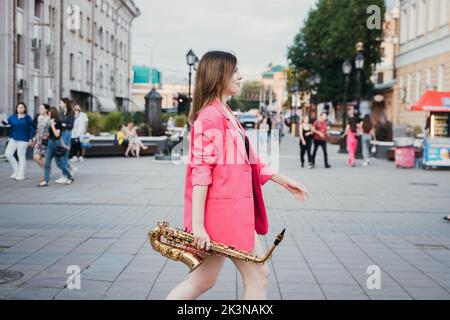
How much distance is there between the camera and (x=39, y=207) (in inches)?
420

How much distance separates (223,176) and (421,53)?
3916 centimetres

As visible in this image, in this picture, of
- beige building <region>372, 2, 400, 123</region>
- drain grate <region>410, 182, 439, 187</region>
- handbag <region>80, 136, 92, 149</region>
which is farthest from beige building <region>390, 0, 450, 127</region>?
drain grate <region>410, 182, 439, 187</region>

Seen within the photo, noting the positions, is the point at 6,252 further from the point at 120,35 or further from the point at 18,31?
the point at 120,35

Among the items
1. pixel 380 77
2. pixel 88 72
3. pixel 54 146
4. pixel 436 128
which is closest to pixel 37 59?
pixel 88 72

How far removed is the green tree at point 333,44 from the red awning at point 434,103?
27553mm

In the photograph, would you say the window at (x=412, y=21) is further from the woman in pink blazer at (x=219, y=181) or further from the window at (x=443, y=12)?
the woman in pink blazer at (x=219, y=181)

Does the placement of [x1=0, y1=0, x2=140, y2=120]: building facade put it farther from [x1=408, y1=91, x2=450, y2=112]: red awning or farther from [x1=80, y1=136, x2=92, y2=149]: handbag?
[x1=408, y1=91, x2=450, y2=112]: red awning

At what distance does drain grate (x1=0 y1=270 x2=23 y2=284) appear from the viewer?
5.86m

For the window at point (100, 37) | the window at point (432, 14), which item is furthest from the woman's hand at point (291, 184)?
the window at point (100, 37)

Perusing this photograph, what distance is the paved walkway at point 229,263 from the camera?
5781mm

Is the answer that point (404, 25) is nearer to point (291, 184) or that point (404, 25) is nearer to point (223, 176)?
point (291, 184)

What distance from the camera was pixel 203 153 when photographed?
142 inches
